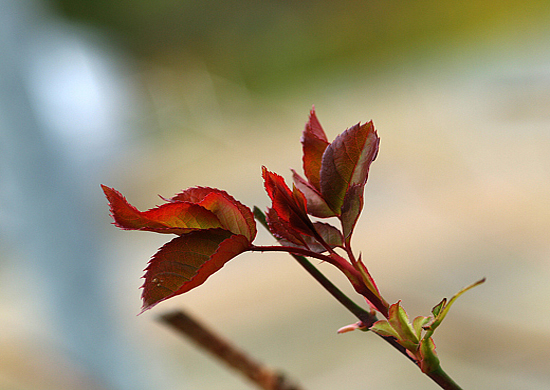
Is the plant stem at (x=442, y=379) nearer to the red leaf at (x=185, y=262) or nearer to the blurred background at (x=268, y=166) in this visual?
the red leaf at (x=185, y=262)

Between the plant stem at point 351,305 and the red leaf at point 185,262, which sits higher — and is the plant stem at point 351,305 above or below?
below

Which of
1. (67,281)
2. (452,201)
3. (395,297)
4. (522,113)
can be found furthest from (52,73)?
(522,113)

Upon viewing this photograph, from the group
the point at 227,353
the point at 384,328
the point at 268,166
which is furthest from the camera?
the point at 268,166

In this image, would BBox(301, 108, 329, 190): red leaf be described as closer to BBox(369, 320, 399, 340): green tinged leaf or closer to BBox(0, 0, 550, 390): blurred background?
BBox(369, 320, 399, 340): green tinged leaf

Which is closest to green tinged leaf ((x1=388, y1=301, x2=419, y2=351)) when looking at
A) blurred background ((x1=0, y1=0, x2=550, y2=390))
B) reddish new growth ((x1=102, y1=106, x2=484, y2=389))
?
reddish new growth ((x1=102, y1=106, x2=484, y2=389))

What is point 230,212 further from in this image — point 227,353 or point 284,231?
point 227,353

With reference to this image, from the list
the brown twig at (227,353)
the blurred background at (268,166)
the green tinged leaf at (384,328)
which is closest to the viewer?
the green tinged leaf at (384,328)

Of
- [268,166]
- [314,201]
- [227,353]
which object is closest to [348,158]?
[314,201]

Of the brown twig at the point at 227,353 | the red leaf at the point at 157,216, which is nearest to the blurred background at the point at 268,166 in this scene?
the brown twig at the point at 227,353
